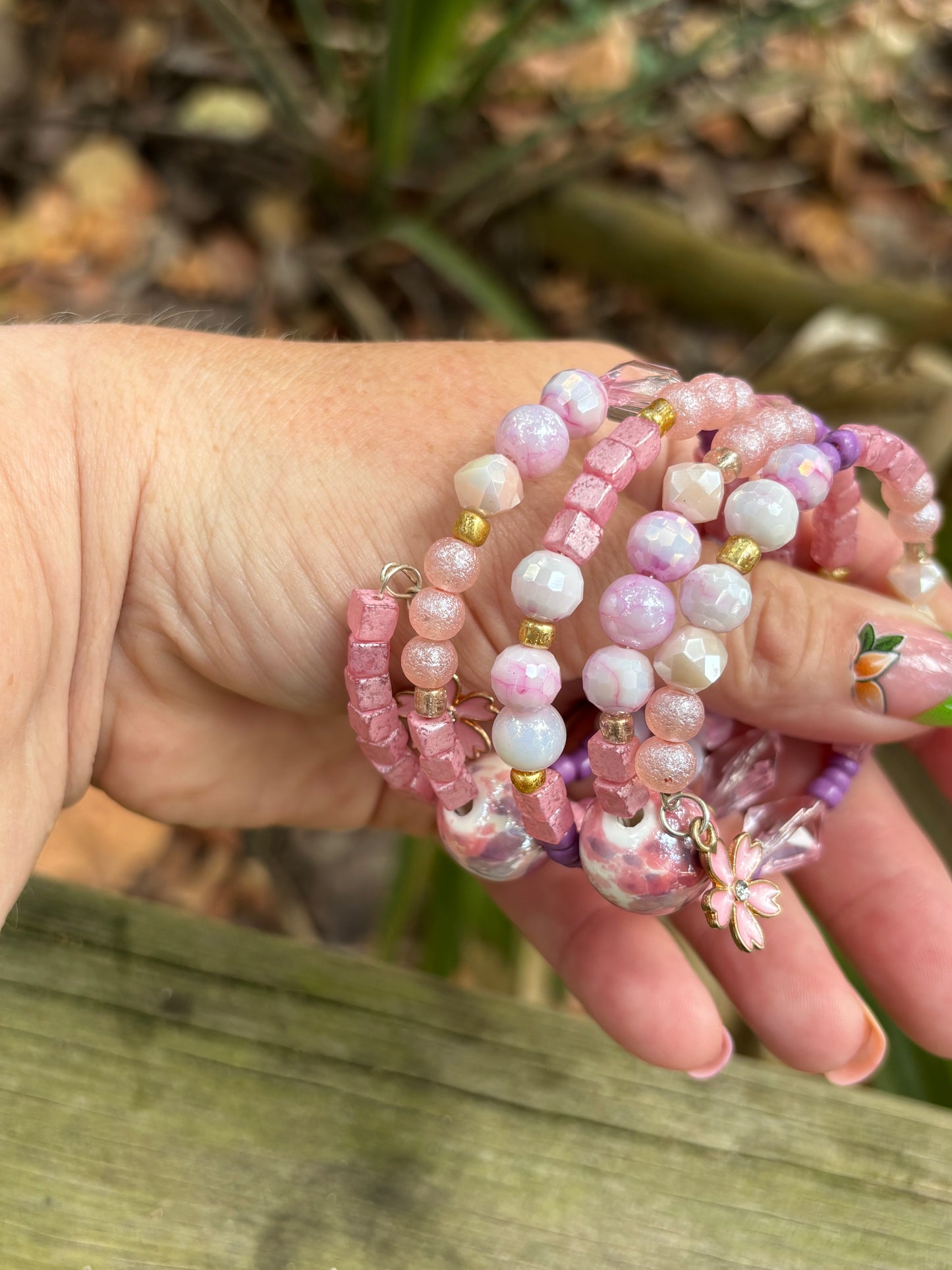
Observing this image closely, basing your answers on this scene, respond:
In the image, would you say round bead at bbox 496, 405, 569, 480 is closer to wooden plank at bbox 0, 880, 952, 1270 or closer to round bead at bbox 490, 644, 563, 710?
round bead at bbox 490, 644, 563, 710

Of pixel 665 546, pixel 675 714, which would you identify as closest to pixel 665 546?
pixel 665 546

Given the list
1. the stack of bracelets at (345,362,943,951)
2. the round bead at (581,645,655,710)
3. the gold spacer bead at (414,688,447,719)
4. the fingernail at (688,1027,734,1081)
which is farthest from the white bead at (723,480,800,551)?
the fingernail at (688,1027,734,1081)

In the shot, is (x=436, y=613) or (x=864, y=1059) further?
(x=864, y=1059)

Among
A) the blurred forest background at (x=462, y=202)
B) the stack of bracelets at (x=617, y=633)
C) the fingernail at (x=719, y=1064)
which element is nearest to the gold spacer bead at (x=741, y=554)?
the stack of bracelets at (x=617, y=633)

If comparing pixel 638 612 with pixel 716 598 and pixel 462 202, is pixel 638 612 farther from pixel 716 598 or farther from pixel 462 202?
pixel 462 202

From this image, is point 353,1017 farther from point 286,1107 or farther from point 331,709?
point 331,709

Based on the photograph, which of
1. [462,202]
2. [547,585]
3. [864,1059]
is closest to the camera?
[547,585]

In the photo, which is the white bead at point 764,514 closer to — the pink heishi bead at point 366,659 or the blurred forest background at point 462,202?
the pink heishi bead at point 366,659

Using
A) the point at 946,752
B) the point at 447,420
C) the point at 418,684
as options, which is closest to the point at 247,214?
the point at 447,420
